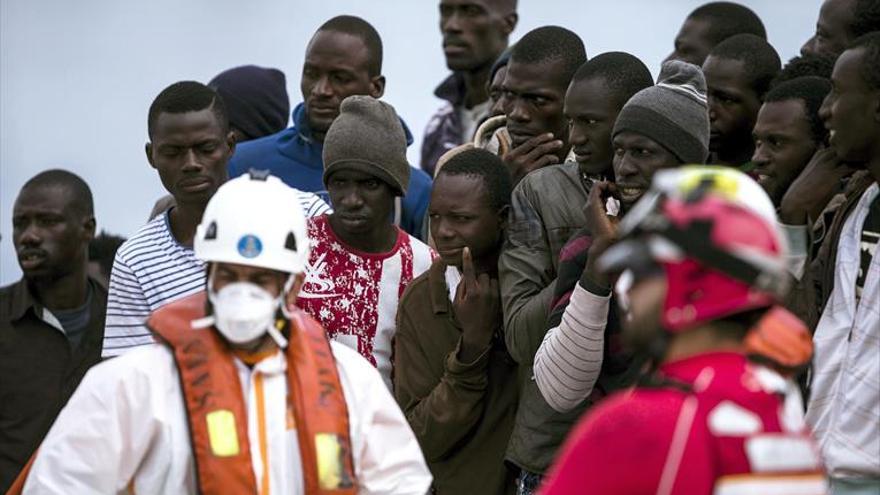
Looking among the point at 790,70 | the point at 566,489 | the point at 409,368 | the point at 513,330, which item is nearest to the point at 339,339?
the point at 409,368

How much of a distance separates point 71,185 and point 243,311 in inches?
150

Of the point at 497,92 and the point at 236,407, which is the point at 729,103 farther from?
the point at 236,407

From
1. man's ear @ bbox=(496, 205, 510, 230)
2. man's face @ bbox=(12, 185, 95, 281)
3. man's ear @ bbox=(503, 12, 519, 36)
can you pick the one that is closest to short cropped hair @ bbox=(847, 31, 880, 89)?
man's ear @ bbox=(496, 205, 510, 230)

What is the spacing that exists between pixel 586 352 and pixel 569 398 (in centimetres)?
18

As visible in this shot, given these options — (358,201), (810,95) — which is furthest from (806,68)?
(358,201)

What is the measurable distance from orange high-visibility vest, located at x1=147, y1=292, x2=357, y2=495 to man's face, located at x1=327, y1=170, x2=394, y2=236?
1.61 meters

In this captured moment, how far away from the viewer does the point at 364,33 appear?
26.9ft

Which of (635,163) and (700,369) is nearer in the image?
(700,369)

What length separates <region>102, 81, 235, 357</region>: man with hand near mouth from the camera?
646 cm

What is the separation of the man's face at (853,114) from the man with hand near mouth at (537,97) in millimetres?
1386

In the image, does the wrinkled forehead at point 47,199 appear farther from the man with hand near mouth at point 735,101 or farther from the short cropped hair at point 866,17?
the short cropped hair at point 866,17

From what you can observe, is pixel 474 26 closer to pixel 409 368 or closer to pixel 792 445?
pixel 409 368

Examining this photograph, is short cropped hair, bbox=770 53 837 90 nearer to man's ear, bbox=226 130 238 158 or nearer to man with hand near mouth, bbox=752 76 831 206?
man with hand near mouth, bbox=752 76 831 206

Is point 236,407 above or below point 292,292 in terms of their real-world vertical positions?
below
